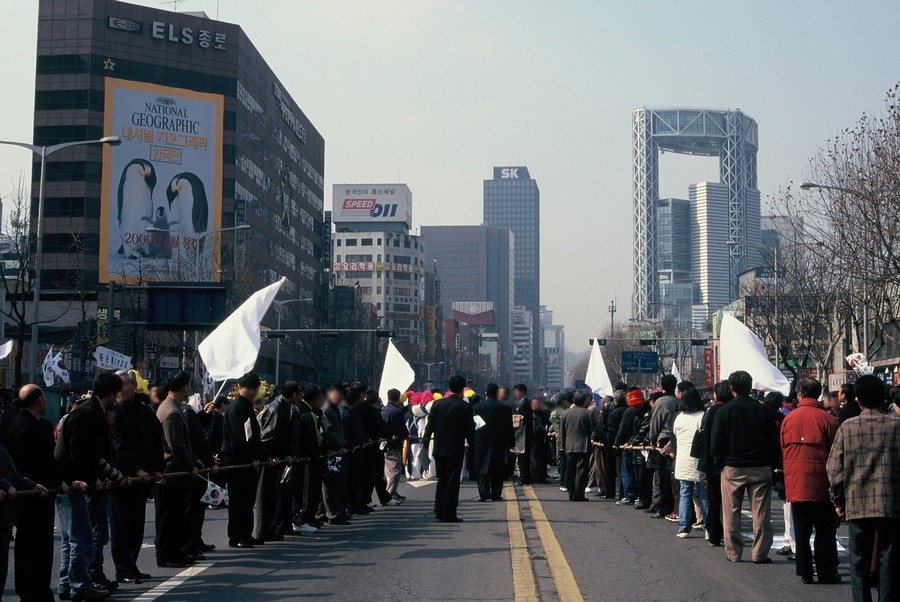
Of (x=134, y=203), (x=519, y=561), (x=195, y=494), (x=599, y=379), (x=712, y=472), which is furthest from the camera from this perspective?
(x=134, y=203)

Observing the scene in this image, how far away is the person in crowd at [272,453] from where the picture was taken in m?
13.5

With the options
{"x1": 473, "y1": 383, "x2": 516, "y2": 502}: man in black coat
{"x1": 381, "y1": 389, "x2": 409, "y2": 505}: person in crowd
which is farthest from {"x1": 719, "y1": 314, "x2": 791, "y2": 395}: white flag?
{"x1": 381, "y1": 389, "x2": 409, "y2": 505}: person in crowd

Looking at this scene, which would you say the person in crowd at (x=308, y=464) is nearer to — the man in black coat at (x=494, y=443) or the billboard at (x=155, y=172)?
the man in black coat at (x=494, y=443)

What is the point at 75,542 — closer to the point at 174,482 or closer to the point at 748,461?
the point at 174,482

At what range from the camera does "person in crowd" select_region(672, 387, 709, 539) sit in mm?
13453

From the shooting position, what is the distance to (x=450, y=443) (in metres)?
15.5

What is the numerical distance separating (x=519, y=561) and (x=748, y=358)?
6.22 metres

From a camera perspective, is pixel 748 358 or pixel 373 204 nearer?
pixel 748 358

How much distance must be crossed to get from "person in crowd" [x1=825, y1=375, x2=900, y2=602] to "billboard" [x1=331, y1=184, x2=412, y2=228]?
565 ft

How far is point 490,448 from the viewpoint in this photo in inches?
746

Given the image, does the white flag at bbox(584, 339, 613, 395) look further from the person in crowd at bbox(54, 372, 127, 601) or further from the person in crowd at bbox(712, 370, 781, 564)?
the person in crowd at bbox(54, 372, 127, 601)

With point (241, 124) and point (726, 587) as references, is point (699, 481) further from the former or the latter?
point (241, 124)

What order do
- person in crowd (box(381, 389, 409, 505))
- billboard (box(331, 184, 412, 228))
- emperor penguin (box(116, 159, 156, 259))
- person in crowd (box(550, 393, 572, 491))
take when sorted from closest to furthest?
person in crowd (box(381, 389, 409, 505)) → person in crowd (box(550, 393, 572, 491)) → emperor penguin (box(116, 159, 156, 259)) → billboard (box(331, 184, 412, 228))

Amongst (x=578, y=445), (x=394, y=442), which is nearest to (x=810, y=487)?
(x=578, y=445)
